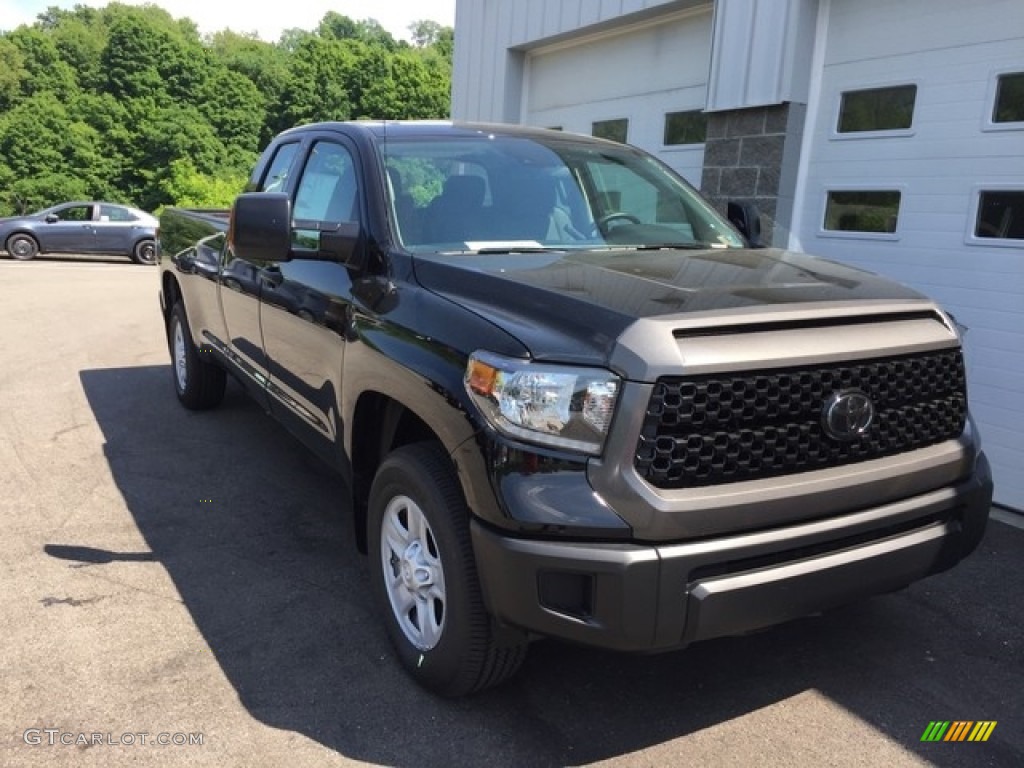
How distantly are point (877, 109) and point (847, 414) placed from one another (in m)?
4.07

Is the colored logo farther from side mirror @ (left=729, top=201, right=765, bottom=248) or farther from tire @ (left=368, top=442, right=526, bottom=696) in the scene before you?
side mirror @ (left=729, top=201, right=765, bottom=248)

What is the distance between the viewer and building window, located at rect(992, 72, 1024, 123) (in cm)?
490

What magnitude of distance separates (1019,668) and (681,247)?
2.03 meters

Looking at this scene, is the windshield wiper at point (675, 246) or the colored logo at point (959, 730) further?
the windshield wiper at point (675, 246)

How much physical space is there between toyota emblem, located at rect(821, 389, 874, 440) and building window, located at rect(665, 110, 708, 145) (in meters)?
5.08

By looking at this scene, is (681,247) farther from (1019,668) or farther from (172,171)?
(172,171)

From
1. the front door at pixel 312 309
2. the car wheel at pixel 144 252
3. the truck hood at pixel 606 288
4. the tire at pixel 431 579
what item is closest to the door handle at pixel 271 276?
the front door at pixel 312 309

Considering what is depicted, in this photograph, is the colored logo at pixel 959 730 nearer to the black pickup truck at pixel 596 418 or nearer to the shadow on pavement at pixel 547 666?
the shadow on pavement at pixel 547 666

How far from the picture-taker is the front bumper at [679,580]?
2.20 m

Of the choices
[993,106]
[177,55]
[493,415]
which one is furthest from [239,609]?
[177,55]

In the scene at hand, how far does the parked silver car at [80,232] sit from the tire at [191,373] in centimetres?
1449

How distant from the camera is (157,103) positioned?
5356 cm

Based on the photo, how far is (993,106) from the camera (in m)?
5.02

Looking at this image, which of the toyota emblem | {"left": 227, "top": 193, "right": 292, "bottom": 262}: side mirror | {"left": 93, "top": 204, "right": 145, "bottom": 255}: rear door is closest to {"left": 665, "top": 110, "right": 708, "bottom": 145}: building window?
{"left": 227, "top": 193, "right": 292, "bottom": 262}: side mirror
